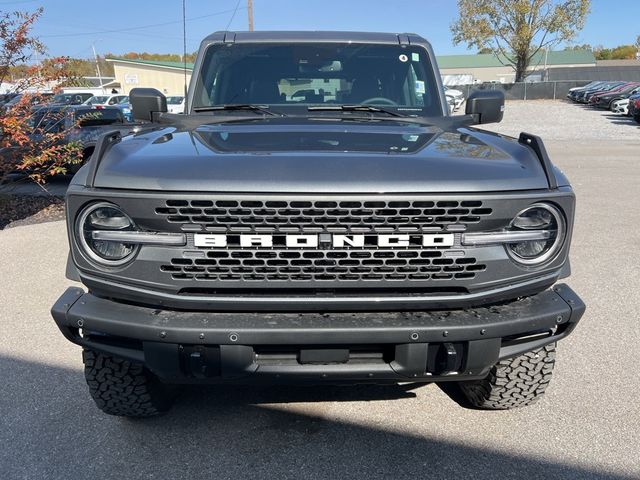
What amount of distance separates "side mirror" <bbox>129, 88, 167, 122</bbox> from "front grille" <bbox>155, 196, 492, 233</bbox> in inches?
76.2

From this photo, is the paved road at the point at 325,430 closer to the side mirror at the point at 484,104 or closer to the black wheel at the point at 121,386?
the black wheel at the point at 121,386

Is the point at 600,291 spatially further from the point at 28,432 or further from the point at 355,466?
the point at 28,432

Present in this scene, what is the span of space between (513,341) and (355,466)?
967 millimetres

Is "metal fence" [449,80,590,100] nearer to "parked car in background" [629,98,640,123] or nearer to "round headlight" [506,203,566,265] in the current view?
"parked car in background" [629,98,640,123]

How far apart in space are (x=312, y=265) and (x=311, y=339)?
0.30 meters

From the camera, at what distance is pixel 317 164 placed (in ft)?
7.36

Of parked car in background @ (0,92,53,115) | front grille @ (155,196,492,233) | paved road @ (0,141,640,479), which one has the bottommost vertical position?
paved road @ (0,141,640,479)

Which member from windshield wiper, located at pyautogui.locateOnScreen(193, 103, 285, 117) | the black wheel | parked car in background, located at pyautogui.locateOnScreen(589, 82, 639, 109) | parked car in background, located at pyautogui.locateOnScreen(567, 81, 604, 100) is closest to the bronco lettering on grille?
the black wheel

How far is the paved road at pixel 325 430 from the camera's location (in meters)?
2.65

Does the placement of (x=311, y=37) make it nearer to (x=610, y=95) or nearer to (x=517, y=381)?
(x=517, y=381)

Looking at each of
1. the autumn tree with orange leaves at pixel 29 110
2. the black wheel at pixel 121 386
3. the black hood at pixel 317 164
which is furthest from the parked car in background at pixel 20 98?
the black wheel at pixel 121 386

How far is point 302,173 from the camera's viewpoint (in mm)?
2193

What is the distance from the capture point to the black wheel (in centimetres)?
274

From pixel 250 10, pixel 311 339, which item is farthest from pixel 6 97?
pixel 250 10
